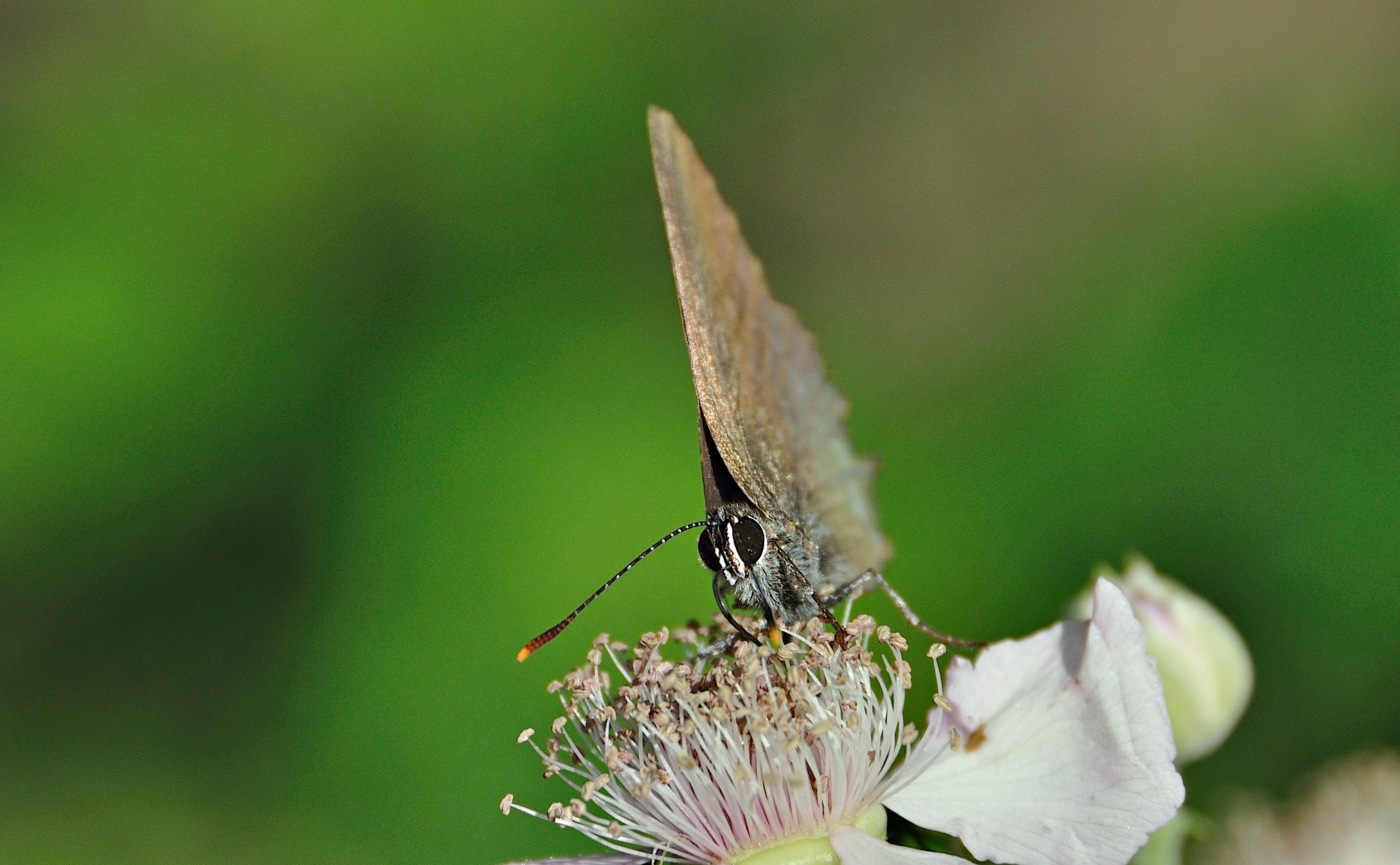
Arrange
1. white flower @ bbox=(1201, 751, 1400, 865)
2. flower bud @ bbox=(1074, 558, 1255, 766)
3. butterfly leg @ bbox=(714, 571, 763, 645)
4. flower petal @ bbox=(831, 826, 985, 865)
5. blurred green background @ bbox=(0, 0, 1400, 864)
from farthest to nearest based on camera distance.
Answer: blurred green background @ bbox=(0, 0, 1400, 864) < white flower @ bbox=(1201, 751, 1400, 865) < flower bud @ bbox=(1074, 558, 1255, 766) < butterfly leg @ bbox=(714, 571, 763, 645) < flower petal @ bbox=(831, 826, 985, 865)

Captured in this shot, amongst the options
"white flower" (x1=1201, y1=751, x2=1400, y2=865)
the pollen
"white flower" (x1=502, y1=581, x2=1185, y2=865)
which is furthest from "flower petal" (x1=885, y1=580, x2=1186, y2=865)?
"white flower" (x1=1201, y1=751, x2=1400, y2=865)

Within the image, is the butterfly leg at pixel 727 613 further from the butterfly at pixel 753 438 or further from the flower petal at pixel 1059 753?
the flower petal at pixel 1059 753

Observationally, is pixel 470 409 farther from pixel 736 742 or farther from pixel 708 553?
pixel 736 742

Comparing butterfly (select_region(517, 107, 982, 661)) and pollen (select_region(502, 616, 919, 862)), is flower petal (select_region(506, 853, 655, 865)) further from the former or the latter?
butterfly (select_region(517, 107, 982, 661))

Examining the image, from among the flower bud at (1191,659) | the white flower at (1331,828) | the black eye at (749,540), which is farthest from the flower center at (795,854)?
the white flower at (1331,828)

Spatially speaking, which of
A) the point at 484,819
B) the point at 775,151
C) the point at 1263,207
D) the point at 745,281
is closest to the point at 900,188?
the point at 775,151

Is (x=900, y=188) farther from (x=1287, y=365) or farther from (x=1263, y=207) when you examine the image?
(x=1287, y=365)

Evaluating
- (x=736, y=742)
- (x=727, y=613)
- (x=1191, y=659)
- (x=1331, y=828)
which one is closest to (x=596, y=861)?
(x=736, y=742)
